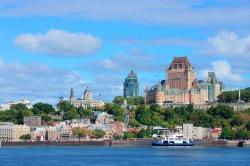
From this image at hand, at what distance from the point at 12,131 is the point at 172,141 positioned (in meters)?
33.8

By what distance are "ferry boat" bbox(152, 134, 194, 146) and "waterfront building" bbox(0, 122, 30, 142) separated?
1163 inches

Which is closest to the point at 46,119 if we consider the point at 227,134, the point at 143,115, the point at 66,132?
the point at 143,115

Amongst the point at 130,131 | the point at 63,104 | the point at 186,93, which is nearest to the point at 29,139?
the point at 130,131

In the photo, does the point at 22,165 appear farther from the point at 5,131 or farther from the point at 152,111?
the point at 152,111

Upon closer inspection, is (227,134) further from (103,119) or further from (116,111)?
(116,111)

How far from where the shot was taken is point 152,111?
18012cm

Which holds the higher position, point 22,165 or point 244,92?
point 244,92

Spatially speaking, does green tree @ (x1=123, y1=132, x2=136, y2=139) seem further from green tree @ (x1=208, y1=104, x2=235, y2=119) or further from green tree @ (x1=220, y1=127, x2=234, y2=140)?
green tree @ (x1=208, y1=104, x2=235, y2=119)

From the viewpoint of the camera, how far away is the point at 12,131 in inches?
6462

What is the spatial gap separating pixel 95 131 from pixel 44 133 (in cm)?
833

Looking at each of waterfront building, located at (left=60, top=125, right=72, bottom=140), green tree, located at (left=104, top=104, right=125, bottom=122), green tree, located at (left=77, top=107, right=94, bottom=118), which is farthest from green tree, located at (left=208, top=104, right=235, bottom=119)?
waterfront building, located at (left=60, top=125, right=72, bottom=140)

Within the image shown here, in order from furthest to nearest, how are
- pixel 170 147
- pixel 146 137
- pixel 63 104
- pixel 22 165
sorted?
pixel 63 104
pixel 146 137
pixel 170 147
pixel 22 165

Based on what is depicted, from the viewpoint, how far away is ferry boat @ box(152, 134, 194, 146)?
5527 inches

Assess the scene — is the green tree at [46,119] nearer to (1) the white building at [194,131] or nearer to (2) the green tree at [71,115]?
(2) the green tree at [71,115]
